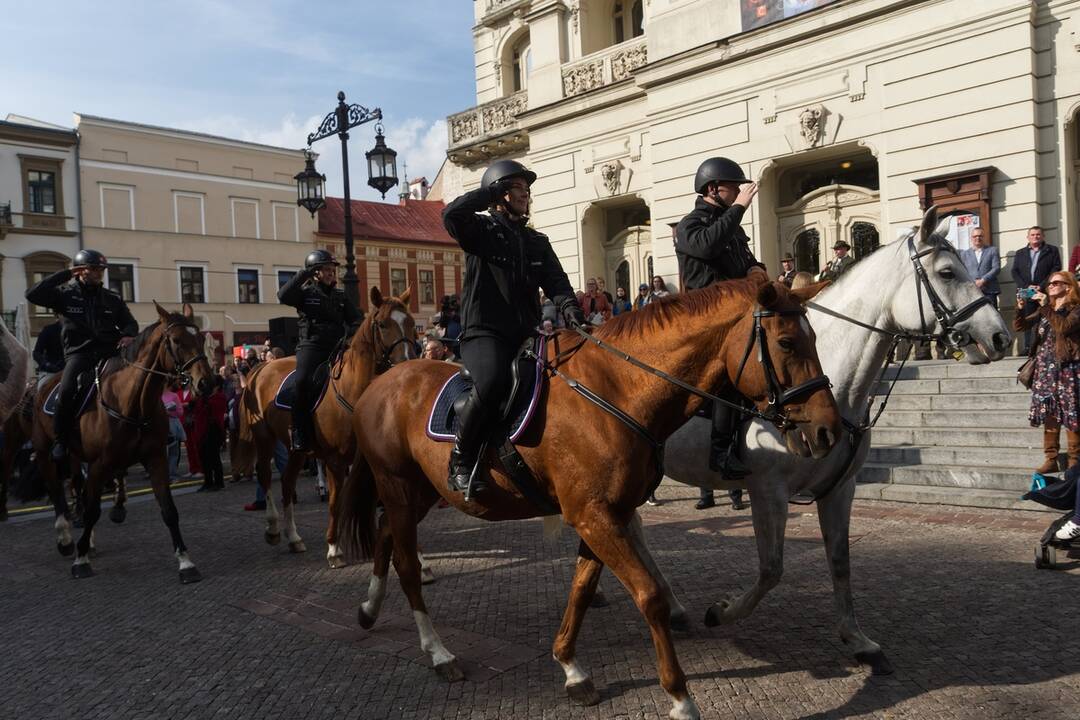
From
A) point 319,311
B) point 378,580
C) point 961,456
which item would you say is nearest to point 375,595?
point 378,580

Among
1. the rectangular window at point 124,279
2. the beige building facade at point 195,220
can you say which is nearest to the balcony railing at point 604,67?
the beige building facade at point 195,220

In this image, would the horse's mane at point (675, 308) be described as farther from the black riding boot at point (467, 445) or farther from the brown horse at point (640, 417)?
the black riding boot at point (467, 445)

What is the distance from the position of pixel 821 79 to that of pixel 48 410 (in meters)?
15.2

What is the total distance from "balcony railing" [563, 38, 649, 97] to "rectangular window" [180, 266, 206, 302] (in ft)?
90.2

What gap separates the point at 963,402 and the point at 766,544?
701 centimetres

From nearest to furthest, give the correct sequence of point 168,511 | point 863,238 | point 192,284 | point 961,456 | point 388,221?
point 168,511 < point 961,456 < point 863,238 < point 192,284 < point 388,221

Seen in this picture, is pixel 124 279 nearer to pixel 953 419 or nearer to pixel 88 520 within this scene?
pixel 88 520

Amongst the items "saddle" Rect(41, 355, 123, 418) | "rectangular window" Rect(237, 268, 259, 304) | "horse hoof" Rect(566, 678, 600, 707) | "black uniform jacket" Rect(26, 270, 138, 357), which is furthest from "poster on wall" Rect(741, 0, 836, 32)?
"rectangular window" Rect(237, 268, 259, 304)

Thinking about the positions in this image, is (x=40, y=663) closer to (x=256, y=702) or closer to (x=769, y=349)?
(x=256, y=702)

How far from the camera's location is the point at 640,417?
12.3 feet

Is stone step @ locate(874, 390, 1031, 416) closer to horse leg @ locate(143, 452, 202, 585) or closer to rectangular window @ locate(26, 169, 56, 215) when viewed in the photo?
horse leg @ locate(143, 452, 202, 585)

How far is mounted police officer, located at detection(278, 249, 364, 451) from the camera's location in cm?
762

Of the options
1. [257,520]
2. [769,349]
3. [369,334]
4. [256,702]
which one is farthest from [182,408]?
[769,349]

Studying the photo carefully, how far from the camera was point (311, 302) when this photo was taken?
7.73 meters
